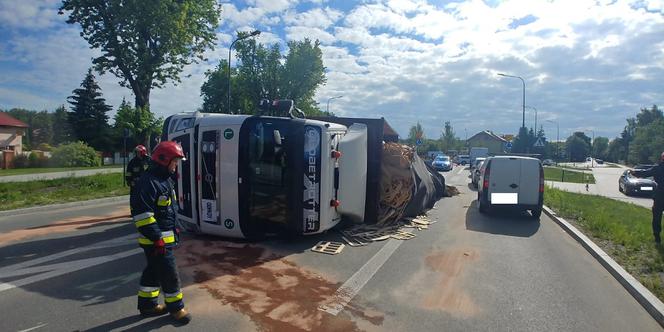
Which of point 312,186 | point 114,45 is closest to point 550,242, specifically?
point 312,186

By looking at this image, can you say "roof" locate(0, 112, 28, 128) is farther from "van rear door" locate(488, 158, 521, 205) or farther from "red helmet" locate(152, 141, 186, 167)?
"red helmet" locate(152, 141, 186, 167)

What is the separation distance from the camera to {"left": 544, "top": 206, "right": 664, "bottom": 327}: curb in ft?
15.4

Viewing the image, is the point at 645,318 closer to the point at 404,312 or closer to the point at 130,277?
the point at 404,312

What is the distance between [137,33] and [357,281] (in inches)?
961

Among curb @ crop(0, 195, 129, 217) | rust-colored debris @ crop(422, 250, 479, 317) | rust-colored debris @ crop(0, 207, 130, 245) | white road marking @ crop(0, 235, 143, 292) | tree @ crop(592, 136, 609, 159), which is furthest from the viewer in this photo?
tree @ crop(592, 136, 609, 159)

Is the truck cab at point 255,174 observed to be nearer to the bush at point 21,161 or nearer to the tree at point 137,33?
the tree at point 137,33

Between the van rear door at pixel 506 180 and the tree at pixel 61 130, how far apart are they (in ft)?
177

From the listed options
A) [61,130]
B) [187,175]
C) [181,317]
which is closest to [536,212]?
[187,175]

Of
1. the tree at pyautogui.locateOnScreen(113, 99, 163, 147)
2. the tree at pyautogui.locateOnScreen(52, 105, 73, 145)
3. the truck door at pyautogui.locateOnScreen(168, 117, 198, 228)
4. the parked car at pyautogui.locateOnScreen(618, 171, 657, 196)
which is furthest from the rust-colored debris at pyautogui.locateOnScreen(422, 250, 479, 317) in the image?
the tree at pyautogui.locateOnScreen(52, 105, 73, 145)

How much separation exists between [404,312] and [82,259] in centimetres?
473

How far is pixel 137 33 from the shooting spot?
2467 cm

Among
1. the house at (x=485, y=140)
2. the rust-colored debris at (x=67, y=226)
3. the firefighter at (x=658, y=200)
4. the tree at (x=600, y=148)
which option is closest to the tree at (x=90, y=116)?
the rust-colored debris at (x=67, y=226)

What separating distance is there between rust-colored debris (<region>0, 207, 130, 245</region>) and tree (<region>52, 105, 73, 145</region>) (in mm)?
48956

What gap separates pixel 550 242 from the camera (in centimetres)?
834
